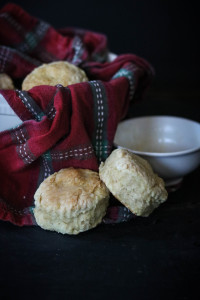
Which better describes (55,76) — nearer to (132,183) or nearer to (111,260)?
(132,183)

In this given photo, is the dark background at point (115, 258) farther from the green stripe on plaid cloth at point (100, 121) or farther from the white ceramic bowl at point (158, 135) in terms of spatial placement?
the green stripe on plaid cloth at point (100, 121)

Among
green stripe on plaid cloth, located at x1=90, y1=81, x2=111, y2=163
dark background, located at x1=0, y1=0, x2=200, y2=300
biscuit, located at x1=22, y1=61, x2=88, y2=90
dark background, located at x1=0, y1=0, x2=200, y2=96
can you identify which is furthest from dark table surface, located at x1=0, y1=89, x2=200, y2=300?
dark background, located at x1=0, y1=0, x2=200, y2=96

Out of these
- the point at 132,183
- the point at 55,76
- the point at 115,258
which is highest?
the point at 55,76

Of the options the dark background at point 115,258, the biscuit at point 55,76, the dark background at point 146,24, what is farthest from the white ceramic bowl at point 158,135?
the dark background at point 146,24

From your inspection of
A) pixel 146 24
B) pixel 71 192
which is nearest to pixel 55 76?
pixel 71 192

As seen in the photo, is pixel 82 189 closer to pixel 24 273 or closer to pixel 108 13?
pixel 24 273

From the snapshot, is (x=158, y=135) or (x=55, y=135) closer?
(x=55, y=135)
